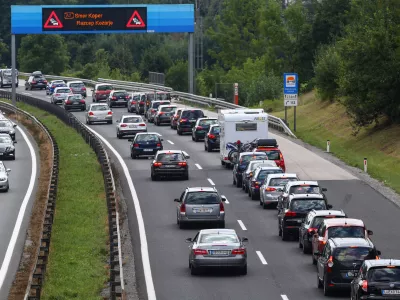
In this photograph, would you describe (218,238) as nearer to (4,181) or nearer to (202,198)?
(202,198)

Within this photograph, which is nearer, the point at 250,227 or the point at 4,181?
the point at 250,227

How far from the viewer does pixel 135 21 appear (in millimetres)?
86688

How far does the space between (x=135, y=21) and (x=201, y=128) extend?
22.8 meters

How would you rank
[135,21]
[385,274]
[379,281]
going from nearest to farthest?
[379,281] < [385,274] < [135,21]

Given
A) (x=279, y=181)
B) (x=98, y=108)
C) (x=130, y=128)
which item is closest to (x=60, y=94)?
(x=98, y=108)

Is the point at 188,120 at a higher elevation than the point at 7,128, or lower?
higher

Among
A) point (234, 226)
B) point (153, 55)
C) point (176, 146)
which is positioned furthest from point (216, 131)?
point (153, 55)

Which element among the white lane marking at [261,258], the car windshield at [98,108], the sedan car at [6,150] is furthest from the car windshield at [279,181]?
the car windshield at [98,108]

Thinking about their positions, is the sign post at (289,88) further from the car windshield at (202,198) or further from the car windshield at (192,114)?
the car windshield at (202,198)

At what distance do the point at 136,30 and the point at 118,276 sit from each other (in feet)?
210

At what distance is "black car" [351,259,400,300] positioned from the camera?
2238cm

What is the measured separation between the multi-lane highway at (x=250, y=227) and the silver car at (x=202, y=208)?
56 centimetres

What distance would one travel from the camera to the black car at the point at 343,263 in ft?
83.9

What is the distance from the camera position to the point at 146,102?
3250 inches
